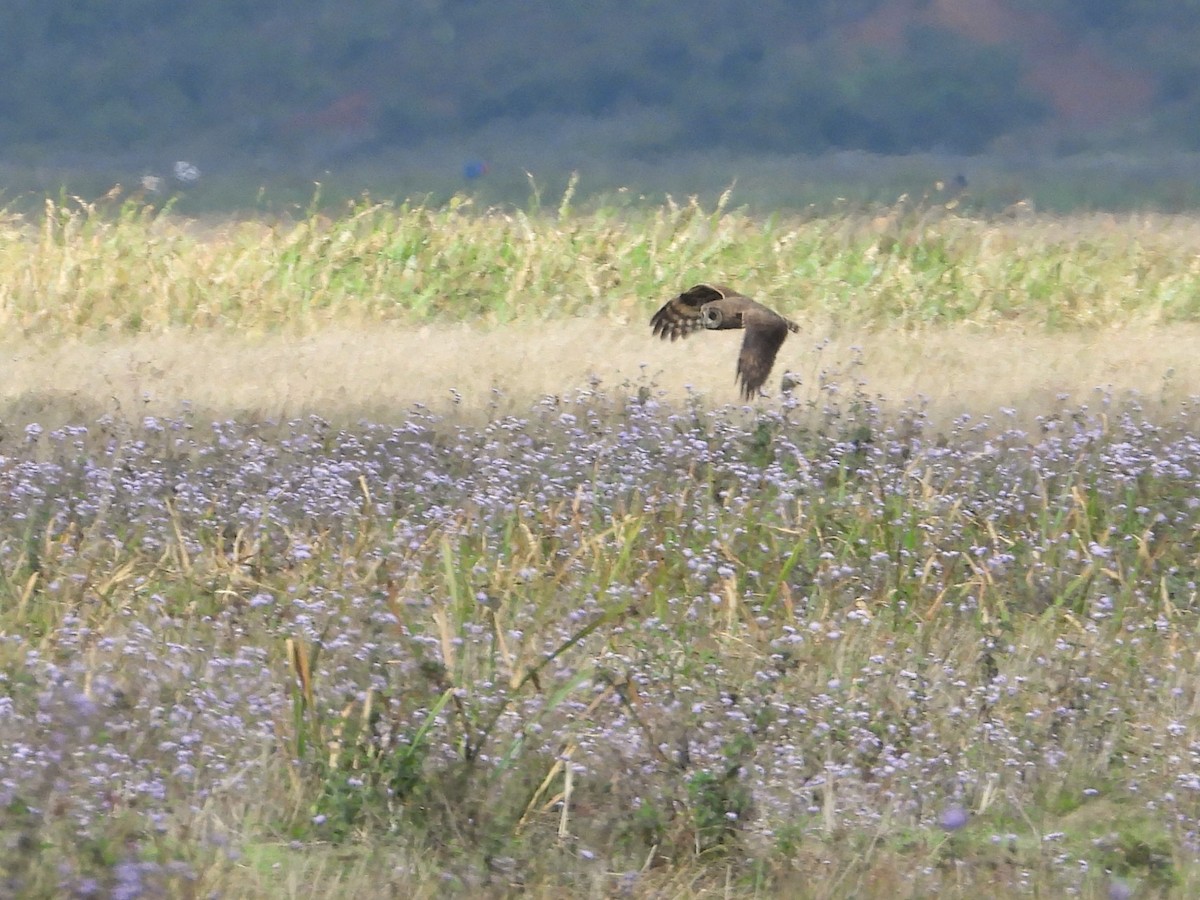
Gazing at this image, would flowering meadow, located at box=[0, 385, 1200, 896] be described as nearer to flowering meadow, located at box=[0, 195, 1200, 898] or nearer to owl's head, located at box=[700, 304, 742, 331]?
flowering meadow, located at box=[0, 195, 1200, 898]

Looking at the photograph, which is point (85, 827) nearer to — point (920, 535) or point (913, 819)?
point (913, 819)

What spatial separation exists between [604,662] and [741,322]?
8.33 ft

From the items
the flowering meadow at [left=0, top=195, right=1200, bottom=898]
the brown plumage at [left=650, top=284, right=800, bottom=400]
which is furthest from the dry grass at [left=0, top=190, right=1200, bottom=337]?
the flowering meadow at [left=0, top=195, right=1200, bottom=898]

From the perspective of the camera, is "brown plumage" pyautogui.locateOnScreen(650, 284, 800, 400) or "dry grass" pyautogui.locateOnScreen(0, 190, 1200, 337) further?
"dry grass" pyautogui.locateOnScreen(0, 190, 1200, 337)

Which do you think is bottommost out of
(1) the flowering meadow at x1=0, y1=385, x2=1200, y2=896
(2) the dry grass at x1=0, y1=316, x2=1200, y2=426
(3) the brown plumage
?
(1) the flowering meadow at x1=0, y1=385, x2=1200, y2=896

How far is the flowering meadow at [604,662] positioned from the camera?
3.28 m

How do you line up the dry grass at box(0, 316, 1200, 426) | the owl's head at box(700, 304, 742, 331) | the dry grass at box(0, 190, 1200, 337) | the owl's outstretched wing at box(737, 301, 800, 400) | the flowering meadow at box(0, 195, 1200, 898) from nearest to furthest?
the flowering meadow at box(0, 195, 1200, 898) < the owl's outstretched wing at box(737, 301, 800, 400) < the owl's head at box(700, 304, 742, 331) < the dry grass at box(0, 316, 1200, 426) < the dry grass at box(0, 190, 1200, 337)

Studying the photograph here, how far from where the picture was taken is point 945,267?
11984 millimetres

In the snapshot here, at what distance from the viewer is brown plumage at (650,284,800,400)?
244 inches

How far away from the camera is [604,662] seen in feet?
13.7

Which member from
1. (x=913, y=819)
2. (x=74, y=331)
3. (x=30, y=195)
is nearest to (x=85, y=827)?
(x=913, y=819)

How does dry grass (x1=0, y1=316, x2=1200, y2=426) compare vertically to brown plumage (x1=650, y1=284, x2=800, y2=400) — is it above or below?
below

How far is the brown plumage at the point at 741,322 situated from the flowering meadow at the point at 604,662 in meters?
0.25

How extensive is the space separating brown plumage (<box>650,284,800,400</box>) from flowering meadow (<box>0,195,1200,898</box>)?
0.25m
